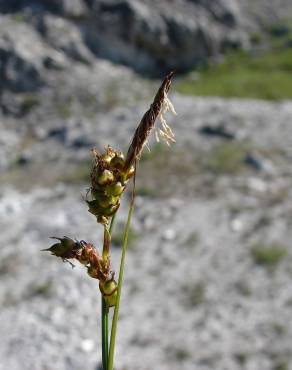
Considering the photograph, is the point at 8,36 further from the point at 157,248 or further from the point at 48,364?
the point at 48,364

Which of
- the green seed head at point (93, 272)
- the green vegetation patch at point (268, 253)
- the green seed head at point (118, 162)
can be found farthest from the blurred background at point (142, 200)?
the green seed head at point (118, 162)

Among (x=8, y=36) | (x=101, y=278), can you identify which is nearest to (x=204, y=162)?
(x=8, y=36)

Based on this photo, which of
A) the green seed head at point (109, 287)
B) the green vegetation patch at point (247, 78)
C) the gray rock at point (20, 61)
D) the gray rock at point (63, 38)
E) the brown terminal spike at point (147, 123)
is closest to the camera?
the brown terminal spike at point (147, 123)

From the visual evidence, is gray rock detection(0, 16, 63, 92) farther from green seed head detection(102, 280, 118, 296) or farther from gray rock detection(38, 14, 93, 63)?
green seed head detection(102, 280, 118, 296)

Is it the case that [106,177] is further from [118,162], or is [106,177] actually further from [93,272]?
[93,272]

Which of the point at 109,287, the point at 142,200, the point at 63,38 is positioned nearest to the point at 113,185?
the point at 109,287

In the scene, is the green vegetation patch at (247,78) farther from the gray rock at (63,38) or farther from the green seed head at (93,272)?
the green seed head at (93,272)
